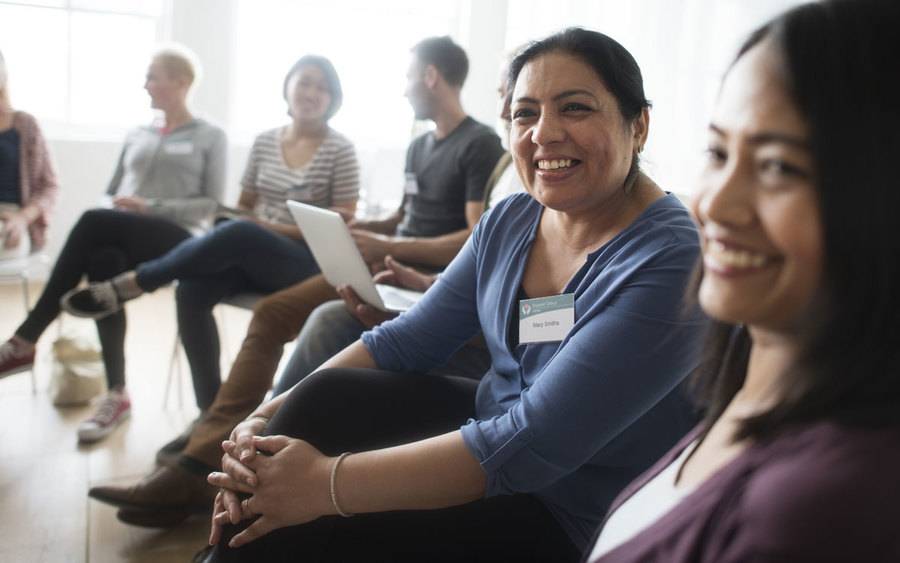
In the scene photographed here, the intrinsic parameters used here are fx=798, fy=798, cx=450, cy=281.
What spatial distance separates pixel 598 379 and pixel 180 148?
2.46 meters

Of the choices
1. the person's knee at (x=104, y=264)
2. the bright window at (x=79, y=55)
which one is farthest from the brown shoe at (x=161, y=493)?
the bright window at (x=79, y=55)

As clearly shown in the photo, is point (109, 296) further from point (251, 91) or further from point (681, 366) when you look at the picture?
point (251, 91)

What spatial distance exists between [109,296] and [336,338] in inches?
40.7

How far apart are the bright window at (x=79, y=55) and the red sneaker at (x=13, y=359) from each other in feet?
8.19

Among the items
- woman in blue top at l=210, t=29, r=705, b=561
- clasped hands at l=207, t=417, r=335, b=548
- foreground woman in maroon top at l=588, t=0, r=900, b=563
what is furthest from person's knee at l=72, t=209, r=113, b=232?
foreground woman in maroon top at l=588, t=0, r=900, b=563

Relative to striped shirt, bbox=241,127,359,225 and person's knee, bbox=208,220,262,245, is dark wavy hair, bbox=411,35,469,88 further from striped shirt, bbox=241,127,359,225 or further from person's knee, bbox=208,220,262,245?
person's knee, bbox=208,220,262,245

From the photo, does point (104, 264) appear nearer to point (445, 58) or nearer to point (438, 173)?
point (438, 173)

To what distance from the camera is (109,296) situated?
256 cm

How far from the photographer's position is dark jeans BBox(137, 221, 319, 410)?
245 cm

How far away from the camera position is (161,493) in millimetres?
→ 1941

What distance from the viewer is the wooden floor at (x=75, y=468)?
1910 millimetres

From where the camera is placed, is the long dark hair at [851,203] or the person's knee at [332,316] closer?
the long dark hair at [851,203]

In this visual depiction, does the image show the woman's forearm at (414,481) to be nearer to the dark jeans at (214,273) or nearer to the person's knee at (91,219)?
the dark jeans at (214,273)

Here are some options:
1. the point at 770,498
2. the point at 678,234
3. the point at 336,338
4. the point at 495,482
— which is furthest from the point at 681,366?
the point at 336,338
